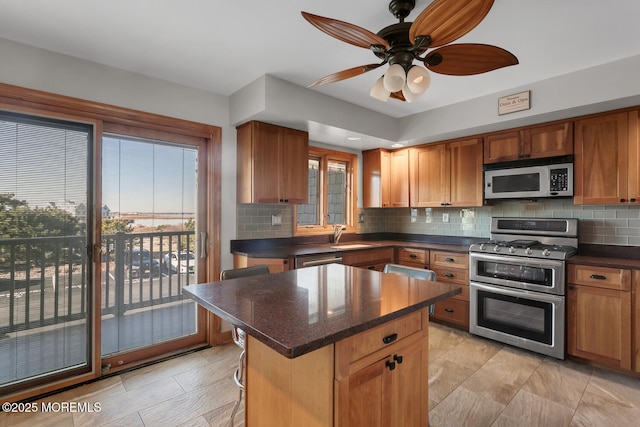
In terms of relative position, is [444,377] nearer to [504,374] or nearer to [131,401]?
[504,374]

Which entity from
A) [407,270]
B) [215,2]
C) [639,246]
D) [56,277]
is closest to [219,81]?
[215,2]

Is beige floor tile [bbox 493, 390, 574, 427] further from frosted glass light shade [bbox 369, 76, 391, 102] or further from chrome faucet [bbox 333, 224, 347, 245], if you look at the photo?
chrome faucet [bbox 333, 224, 347, 245]

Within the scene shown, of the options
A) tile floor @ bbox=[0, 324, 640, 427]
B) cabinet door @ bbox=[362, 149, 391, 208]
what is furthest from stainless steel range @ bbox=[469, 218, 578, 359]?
cabinet door @ bbox=[362, 149, 391, 208]

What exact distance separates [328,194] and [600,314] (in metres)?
3.03

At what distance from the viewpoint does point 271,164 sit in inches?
127

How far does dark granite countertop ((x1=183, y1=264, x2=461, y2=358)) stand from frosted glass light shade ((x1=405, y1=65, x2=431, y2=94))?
3.54 ft

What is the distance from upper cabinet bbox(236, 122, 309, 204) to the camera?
312 centimetres

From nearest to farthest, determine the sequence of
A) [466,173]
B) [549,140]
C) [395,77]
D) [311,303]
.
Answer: [311,303]
[395,77]
[549,140]
[466,173]

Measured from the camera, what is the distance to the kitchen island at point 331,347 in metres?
1.19

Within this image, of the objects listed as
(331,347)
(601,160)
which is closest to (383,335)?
(331,347)

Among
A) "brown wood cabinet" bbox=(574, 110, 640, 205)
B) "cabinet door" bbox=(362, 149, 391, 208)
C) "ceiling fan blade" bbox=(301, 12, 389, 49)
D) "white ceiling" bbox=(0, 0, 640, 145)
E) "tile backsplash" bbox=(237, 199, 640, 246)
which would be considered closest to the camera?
"ceiling fan blade" bbox=(301, 12, 389, 49)

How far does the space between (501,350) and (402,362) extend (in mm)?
2145

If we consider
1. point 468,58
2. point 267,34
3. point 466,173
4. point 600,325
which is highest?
point 267,34

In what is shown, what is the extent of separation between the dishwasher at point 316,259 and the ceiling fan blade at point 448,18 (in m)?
2.20
